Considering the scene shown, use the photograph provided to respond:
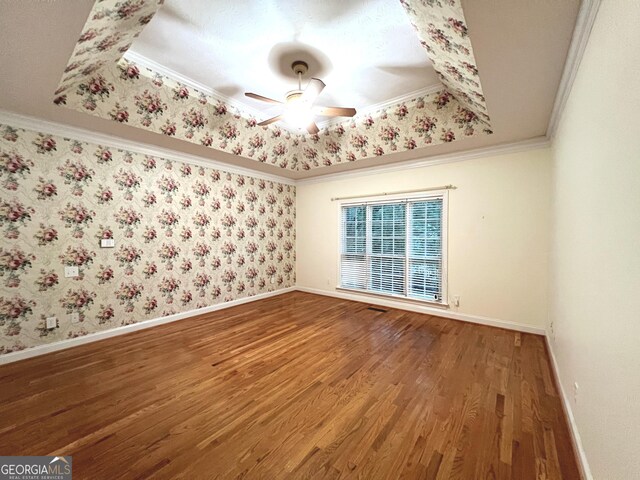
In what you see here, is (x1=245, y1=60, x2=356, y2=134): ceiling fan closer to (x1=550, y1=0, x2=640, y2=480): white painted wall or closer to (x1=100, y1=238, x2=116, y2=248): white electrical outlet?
(x1=550, y1=0, x2=640, y2=480): white painted wall

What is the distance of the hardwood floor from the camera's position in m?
1.40

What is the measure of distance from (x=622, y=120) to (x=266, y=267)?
470 cm

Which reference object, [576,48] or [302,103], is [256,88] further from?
[576,48]

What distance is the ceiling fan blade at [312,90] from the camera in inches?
85.4

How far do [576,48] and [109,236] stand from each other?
177 inches

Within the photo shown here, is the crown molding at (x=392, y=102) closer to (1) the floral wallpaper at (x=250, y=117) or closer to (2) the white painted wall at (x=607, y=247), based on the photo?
(1) the floral wallpaper at (x=250, y=117)

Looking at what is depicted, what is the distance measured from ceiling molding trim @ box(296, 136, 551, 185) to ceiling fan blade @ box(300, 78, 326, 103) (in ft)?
7.24

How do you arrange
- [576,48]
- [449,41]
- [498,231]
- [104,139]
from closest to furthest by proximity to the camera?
[576,48] → [449,41] → [104,139] → [498,231]

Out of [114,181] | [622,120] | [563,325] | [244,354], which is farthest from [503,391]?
[114,181]

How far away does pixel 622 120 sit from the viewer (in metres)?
0.94

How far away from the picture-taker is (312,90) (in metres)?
2.27

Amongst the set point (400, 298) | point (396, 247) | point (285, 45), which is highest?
point (285, 45)

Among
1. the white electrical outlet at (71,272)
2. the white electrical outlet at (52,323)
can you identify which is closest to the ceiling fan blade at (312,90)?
the white electrical outlet at (71,272)

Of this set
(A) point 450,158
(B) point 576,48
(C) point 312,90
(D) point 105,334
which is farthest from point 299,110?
(D) point 105,334
